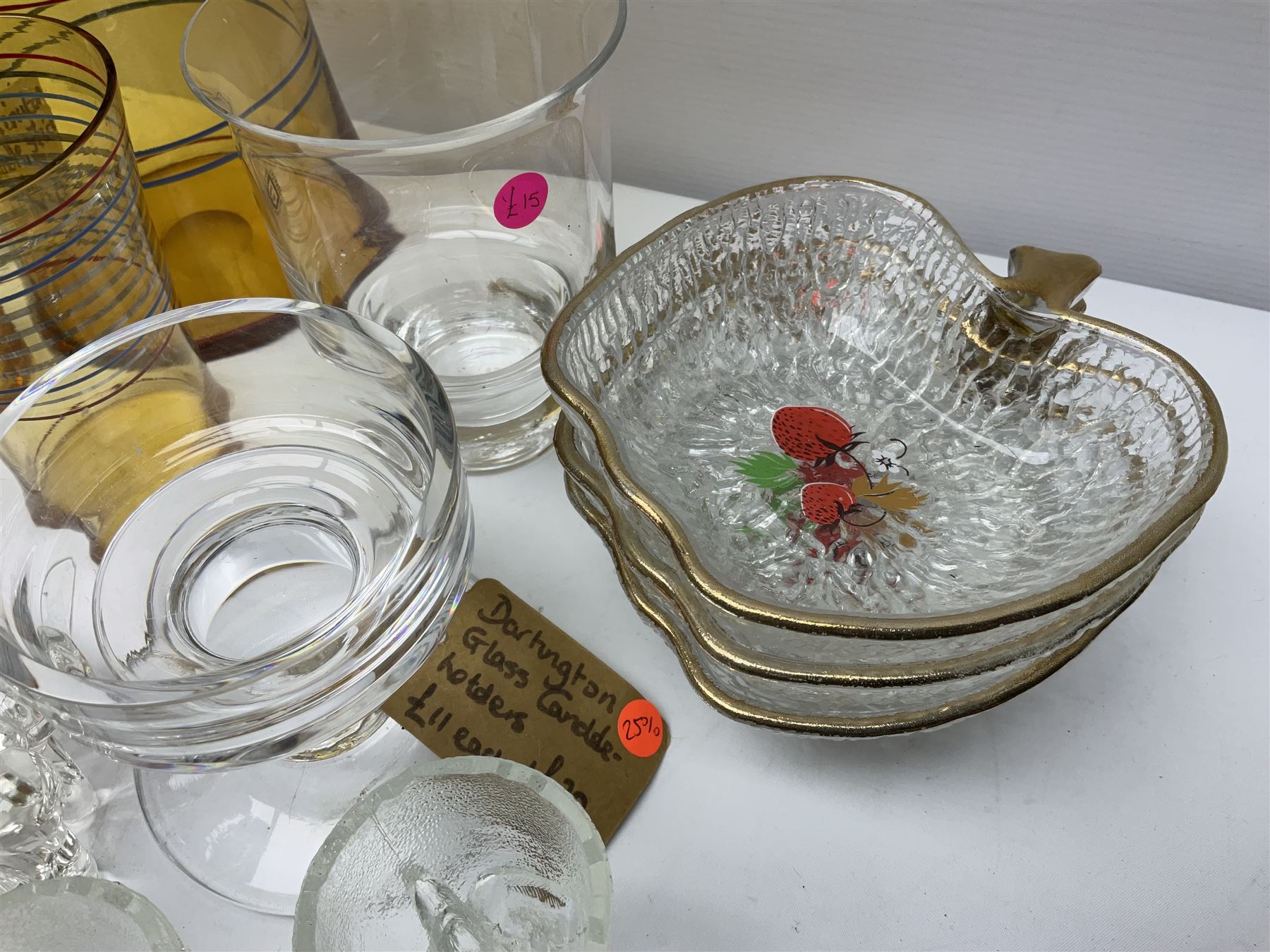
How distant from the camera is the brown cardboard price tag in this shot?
45 centimetres

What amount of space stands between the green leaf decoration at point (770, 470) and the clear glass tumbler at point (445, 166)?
118 millimetres

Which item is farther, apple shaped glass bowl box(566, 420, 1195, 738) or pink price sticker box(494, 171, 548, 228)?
pink price sticker box(494, 171, 548, 228)

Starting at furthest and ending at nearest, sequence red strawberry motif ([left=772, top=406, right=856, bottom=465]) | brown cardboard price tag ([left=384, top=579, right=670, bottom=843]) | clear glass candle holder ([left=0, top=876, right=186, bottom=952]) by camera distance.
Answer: red strawberry motif ([left=772, top=406, right=856, bottom=465])
brown cardboard price tag ([left=384, top=579, right=670, bottom=843])
clear glass candle holder ([left=0, top=876, right=186, bottom=952])

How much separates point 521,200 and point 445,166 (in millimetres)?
48

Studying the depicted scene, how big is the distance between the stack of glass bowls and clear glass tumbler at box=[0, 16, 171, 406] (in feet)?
0.65

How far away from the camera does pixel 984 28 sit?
60cm

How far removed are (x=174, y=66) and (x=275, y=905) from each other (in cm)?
44

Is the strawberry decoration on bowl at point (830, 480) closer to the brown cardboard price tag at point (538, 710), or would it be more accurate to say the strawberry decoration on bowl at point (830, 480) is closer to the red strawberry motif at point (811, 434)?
the red strawberry motif at point (811, 434)

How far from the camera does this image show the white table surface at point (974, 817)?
1.38 feet

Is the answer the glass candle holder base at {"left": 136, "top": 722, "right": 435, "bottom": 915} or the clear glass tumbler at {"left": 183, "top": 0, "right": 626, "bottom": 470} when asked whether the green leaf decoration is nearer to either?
the clear glass tumbler at {"left": 183, "top": 0, "right": 626, "bottom": 470}

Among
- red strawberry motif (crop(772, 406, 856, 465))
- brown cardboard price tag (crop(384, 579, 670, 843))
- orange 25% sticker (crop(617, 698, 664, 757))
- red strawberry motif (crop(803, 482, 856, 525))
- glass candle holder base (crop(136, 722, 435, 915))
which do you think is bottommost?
glass candle holder base (crop(136, 722, 435, 915))

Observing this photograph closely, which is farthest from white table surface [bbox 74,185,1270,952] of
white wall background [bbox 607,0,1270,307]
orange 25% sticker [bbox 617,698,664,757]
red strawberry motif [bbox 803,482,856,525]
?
white wall background [bbox 607,0,1270,307]

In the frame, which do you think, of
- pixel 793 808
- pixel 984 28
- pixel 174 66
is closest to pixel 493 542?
pixel 793 808

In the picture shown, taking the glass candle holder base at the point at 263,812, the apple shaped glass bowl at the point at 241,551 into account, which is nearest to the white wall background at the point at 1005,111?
the apple shaped glass bowl at the point at 241,551
